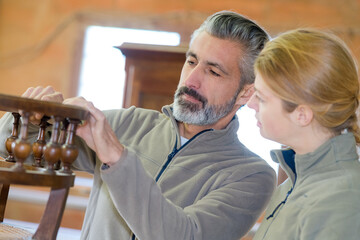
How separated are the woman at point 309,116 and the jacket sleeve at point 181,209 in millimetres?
199

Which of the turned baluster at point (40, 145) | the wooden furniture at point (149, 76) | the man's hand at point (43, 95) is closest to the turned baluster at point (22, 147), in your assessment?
the turned baluster at point (40, 145)

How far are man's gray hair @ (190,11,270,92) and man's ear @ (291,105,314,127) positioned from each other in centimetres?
68

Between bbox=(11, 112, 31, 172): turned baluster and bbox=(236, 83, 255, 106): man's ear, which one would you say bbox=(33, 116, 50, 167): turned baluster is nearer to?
bbox=(11, 112, 31, 172): turned baluster

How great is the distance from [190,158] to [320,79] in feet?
2.01

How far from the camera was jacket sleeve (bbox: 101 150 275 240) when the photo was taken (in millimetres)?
1327

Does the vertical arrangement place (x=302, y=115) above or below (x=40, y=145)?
above

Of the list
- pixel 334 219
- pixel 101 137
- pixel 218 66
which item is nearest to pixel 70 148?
pixel 101 137

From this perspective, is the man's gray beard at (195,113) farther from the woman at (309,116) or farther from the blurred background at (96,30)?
the blurred background at (96,30)

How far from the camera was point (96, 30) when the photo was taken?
7297mm

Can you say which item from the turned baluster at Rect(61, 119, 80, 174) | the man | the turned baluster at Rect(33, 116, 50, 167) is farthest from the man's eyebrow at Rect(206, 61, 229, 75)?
the turned baluster at Rect(61, 119, 80, 174)

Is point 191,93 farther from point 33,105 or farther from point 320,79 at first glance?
point 33,105

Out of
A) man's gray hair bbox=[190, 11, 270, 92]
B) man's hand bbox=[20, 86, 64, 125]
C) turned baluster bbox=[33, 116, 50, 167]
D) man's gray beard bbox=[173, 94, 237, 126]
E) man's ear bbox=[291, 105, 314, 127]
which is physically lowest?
man's gray beard bbox=[173, 94, 237, 126]

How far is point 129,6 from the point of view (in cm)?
719

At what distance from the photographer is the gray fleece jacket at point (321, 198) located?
1.14 metres
